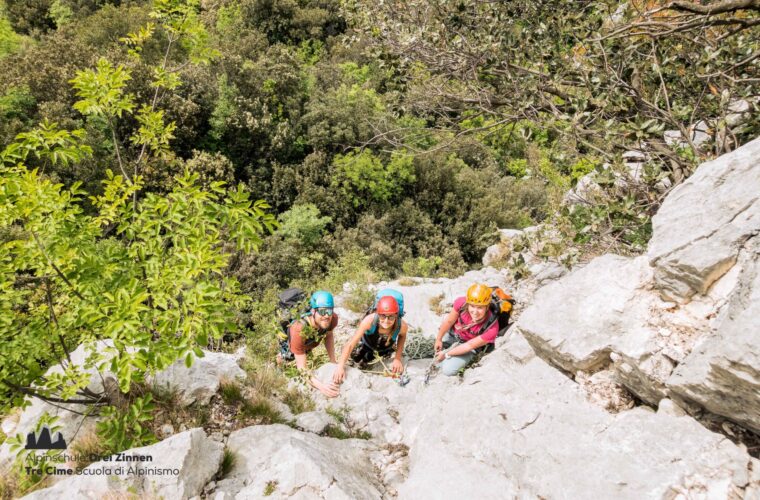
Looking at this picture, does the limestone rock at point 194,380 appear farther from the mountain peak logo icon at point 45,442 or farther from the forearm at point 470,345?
the forearm at point 470,345

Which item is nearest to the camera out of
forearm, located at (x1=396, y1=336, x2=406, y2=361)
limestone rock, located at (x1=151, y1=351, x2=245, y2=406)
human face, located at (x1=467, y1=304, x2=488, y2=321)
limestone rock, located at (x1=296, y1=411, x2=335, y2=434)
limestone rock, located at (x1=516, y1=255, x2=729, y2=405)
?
limestone rock, located at (x1=516, y1=255, x2=729, y2=405)

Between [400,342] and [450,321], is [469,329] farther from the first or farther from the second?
[400,342]

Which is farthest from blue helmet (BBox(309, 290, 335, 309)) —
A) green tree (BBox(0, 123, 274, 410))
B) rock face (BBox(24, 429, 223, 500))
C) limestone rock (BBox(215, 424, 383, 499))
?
rock face (BBox(24, 429, 223, 500))

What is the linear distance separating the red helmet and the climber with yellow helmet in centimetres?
95

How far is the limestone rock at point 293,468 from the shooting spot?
3207mm

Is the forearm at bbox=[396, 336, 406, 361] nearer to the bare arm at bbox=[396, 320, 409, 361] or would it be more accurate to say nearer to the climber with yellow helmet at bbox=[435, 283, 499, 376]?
the bare arm at bbox=[396, 320, 409, 361]

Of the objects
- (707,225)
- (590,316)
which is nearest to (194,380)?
(590,316)

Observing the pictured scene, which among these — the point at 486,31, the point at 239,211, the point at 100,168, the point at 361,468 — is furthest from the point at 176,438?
the point at 100,168

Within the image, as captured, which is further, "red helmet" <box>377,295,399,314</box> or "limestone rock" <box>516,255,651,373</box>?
"red helmet" <box>377,295,399,314</box>

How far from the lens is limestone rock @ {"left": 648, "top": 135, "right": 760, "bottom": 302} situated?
299 cm

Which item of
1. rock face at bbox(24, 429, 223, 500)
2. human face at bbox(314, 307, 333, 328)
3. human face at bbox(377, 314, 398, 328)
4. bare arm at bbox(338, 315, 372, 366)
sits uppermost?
A: rock face at bbox(24, 429, 223, 500)

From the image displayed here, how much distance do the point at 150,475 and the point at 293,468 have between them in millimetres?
1040

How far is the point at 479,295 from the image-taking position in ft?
17.4

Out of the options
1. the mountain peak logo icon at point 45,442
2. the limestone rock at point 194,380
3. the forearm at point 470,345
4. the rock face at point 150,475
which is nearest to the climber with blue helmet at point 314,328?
the limestone rock at point 194,380
